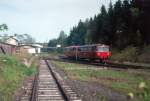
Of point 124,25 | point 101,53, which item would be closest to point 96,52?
point 101,53

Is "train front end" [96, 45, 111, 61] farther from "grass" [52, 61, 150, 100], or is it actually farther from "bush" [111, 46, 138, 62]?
"grass" [52, 61, 150, 100]

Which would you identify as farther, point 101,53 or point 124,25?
point 124,25

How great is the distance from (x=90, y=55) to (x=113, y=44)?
26.8 meters

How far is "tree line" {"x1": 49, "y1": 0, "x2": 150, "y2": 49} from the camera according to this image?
66625 mm

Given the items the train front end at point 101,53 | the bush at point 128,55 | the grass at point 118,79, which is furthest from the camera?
the bush at point 128,55

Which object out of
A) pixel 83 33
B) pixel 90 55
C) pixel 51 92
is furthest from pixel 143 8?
pixel 83 33

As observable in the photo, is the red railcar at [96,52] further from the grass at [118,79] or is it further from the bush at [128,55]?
the grass at [118,79]

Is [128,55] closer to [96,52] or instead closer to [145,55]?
[145,55]

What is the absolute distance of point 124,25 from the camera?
73875 millimetres

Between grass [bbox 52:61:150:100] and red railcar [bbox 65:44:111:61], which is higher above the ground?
red railcar [bbox 65:44:111:61]

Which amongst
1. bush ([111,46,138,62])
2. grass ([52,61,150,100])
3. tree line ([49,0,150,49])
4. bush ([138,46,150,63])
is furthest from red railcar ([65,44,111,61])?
grass ([52,61,150,100])

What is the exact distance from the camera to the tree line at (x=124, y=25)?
219 feet

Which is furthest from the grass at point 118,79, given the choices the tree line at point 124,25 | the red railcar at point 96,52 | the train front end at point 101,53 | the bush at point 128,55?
the tree line at point 124,25

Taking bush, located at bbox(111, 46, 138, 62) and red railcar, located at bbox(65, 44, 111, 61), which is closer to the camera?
red railcar, located at bbox(65, 44, 111, 61)
